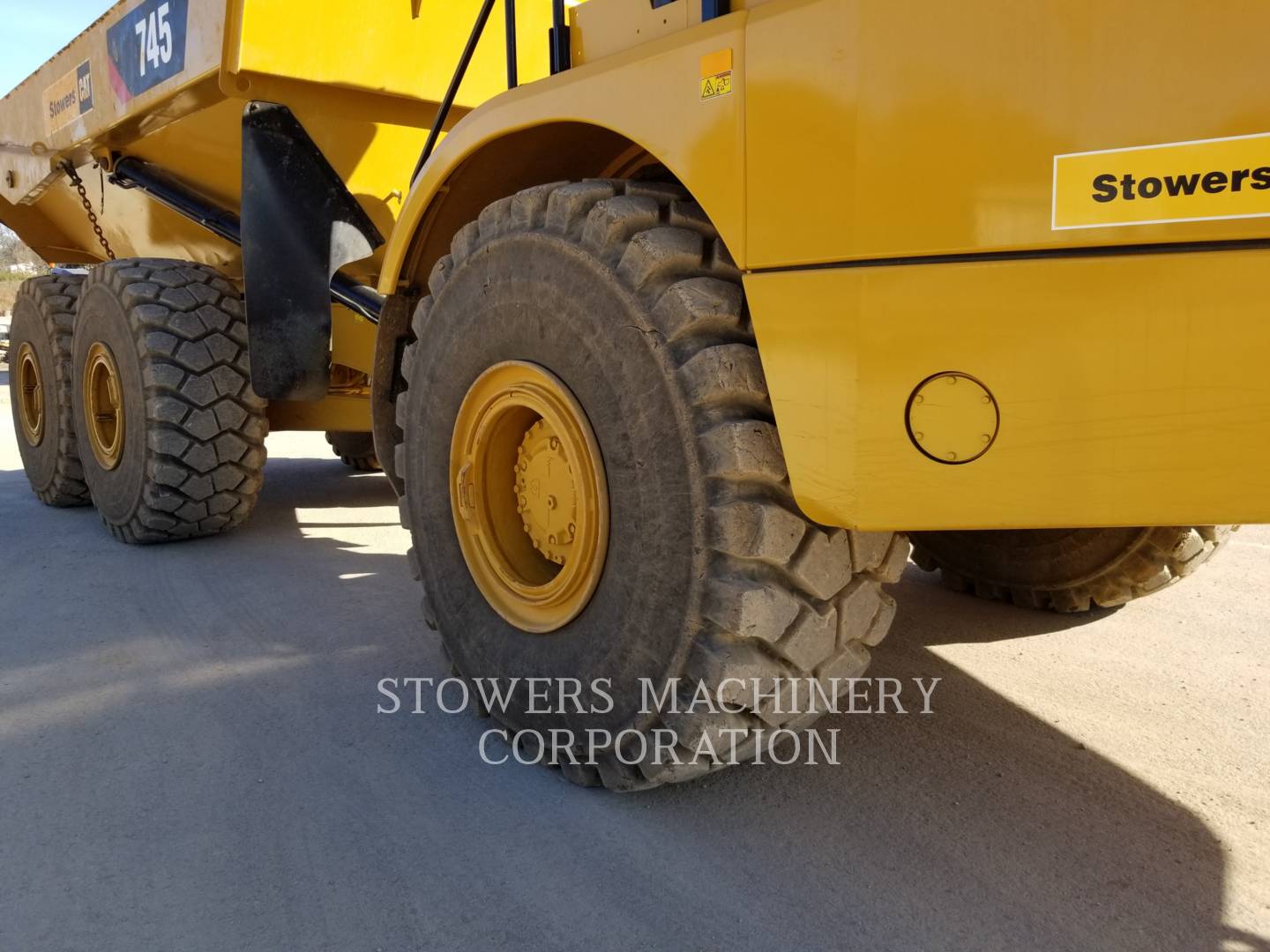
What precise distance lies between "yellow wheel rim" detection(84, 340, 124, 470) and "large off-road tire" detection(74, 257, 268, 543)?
0.03 metres

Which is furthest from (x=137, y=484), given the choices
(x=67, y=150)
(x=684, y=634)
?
(x=684, y=634)

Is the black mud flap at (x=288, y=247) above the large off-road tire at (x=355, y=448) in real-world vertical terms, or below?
above

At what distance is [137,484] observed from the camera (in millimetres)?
4965

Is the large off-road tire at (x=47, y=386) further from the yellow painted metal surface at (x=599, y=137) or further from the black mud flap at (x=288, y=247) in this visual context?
the yellow painted metal surface at (x=599, y=137)

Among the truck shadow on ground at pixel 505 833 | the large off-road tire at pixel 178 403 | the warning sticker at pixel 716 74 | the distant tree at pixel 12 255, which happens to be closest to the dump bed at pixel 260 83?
the large off-road tire at pixel 178 403

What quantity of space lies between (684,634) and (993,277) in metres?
0.91

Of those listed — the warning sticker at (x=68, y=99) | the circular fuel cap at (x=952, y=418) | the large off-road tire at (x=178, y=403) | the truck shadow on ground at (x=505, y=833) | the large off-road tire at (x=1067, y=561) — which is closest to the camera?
the circular fuel cap at (x=952, y=418)

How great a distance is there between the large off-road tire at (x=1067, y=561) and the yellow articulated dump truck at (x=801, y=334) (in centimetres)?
2

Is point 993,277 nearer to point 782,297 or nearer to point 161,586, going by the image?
point 782,297

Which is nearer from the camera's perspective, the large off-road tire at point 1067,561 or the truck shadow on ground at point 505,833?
the truck shadow on ground at point 505,833

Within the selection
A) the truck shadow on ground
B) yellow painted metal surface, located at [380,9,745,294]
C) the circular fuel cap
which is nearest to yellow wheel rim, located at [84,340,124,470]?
the truck shadow on ground

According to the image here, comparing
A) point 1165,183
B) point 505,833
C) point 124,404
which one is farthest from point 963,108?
point 124,404

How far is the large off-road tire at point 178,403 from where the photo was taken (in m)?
4.81

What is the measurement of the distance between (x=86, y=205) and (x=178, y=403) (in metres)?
2.31
